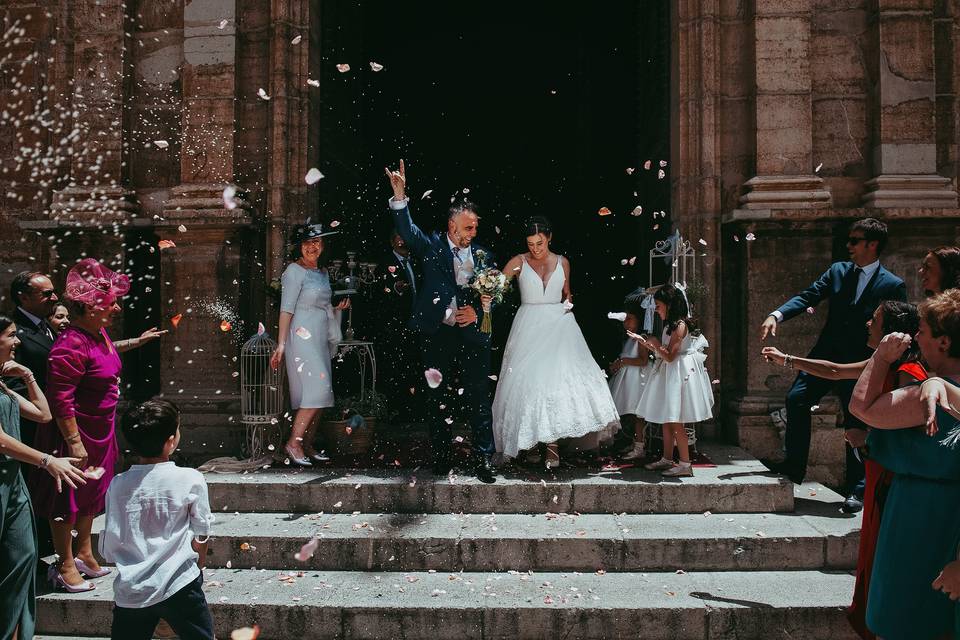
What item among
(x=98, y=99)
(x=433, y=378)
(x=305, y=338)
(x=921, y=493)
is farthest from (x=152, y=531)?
(x=98, y=99)

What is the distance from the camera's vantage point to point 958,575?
255 centimetres

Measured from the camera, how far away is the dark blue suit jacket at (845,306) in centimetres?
541

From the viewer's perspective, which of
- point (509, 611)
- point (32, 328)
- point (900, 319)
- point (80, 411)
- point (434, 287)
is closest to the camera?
point (900, 319)

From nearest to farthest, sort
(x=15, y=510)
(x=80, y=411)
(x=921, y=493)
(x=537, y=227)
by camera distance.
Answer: (x=921, y=493)
(x=15, y=510)
(x=80, y=411)
(x=537, y=227)

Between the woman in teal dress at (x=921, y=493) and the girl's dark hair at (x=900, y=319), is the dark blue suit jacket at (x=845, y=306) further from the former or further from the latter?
the woman in teal dress at (x=921, y=493)

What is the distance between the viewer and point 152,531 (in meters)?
2.92

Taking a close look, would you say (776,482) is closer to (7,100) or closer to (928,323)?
(928,323)

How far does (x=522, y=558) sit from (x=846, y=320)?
3.18m

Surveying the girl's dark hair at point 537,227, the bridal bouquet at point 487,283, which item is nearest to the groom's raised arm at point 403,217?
the bridal bouquet at point 487,283

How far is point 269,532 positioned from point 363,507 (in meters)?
0.73

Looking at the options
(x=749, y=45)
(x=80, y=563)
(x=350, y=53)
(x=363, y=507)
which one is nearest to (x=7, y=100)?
(x=350, y=53)

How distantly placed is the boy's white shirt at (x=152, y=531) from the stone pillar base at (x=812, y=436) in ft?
17.3

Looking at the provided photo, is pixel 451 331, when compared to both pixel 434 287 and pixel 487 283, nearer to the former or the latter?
pixel 434 287

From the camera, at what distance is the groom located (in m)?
5.62
